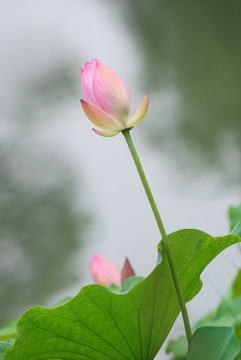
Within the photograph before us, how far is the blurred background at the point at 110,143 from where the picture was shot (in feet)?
7.43

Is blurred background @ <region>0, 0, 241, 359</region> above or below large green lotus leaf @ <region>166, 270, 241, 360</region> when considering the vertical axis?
above

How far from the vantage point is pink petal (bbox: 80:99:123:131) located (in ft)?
1.39

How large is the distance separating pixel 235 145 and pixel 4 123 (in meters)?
1.55

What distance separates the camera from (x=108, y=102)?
430 millimetres

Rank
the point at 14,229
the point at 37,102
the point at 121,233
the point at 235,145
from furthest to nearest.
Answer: the point at 37,102 < the point at 235,145 < the point at 14,229 < the point at 121,233

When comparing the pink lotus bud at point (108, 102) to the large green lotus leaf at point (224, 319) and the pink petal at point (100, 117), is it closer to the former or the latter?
the pink petal at point (100, 117)

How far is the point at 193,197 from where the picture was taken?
8.21 ft

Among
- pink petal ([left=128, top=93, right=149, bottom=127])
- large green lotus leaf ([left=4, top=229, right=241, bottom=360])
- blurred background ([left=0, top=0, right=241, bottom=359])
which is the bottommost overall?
large green lotus leaf ([left=4, top=229, right=241, bottom=360])

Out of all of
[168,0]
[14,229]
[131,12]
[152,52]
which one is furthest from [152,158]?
[168,0]

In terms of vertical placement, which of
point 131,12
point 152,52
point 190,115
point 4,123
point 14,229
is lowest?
point 14,229

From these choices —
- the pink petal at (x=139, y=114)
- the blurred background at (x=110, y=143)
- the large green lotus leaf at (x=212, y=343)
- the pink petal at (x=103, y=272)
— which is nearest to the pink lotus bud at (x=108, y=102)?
the pink petal at (x=139, y=114)

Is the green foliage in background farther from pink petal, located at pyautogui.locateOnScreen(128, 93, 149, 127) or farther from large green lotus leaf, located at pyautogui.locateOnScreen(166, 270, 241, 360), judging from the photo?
pink petal, located at pyautogui.locateOnScreen(128, 93, 149, 127)

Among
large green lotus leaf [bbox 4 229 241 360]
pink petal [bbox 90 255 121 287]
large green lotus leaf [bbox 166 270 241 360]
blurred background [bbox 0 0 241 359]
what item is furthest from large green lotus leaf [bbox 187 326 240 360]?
blurred background [bbox 0 0 241 359]

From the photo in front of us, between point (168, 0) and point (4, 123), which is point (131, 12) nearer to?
point (168, 0)
